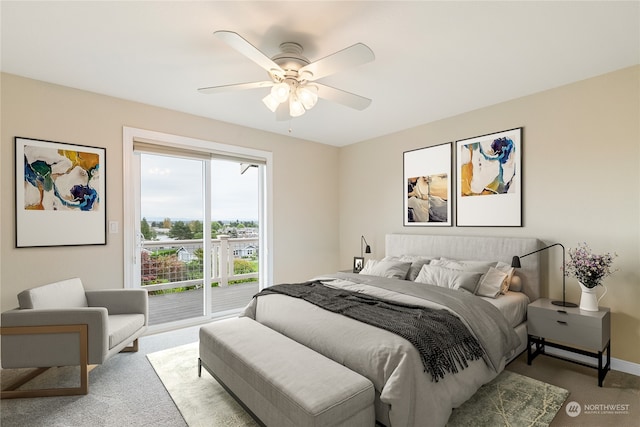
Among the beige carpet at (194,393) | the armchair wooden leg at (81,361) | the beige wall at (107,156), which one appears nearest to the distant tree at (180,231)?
the beige wall at (107,156)

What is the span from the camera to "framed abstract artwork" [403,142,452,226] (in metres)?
4.05

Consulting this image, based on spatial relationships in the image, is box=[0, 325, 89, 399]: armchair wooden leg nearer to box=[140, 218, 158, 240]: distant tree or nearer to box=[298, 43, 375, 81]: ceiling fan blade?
box=[140, 218, 158, 240]: distant tree

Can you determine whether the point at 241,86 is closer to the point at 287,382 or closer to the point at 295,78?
the point at 295,78

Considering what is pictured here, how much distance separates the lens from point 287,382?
171cm

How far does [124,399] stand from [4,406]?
782mm

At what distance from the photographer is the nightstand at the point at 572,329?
250 centimetres

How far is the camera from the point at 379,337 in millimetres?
1965

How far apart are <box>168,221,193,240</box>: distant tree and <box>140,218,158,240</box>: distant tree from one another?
0.63 feet

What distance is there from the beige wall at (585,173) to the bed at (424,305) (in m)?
0.29

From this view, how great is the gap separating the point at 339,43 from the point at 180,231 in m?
2.96

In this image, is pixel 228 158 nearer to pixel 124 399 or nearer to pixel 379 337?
pixel 124 399

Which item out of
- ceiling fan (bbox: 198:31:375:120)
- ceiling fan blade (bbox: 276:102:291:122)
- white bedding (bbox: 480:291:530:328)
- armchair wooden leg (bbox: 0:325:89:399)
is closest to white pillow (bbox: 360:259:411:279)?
white bedding (bbox: 480:291:530:328)

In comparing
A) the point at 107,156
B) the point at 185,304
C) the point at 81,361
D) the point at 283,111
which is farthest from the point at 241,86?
the point at 185,304

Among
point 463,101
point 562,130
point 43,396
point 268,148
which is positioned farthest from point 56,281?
point 562,130
